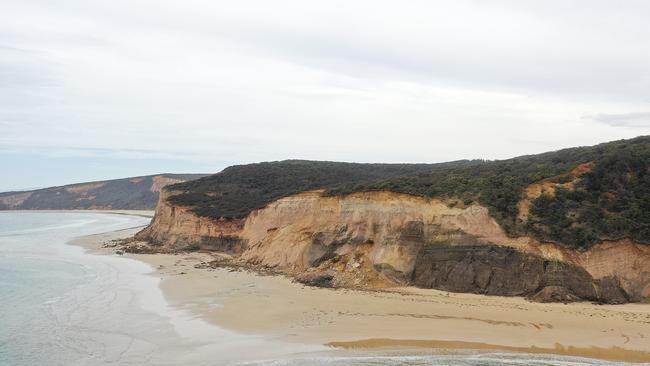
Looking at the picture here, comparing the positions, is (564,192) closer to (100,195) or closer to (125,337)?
(125,337)

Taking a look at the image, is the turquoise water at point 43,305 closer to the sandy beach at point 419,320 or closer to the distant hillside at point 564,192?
the sandy beach at point 419,320

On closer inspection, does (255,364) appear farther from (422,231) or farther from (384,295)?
(422,231)

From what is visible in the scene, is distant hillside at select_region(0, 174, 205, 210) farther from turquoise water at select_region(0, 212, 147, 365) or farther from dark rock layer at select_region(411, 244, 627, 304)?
dark rock layer at select_region(411, 244, 627, 304)

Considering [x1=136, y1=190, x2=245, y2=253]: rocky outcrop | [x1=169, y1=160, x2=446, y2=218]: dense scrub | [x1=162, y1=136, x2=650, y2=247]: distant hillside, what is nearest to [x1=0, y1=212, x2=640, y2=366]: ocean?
[x1=162, y1=136, x2=650, y2=247]: distant hillside

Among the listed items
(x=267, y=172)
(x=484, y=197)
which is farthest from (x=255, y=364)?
(x=267, y=172)

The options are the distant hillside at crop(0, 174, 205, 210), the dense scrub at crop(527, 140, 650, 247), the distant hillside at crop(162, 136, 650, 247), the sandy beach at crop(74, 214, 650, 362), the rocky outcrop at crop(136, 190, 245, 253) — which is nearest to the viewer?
the sandy beach at crop(74, 214, 650, 362)

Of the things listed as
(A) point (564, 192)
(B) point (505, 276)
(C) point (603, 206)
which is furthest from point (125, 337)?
(C) point (603, 206)
